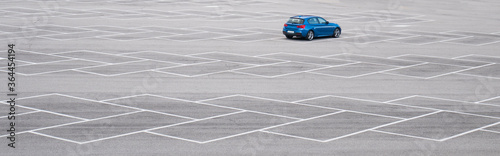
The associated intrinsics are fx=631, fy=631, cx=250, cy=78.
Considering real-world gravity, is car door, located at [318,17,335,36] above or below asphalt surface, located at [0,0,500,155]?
above

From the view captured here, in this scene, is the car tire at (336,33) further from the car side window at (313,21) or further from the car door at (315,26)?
the car side window at (313,21)

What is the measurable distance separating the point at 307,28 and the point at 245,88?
1179 cm

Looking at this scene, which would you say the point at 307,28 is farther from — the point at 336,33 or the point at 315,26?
the point at 336,33

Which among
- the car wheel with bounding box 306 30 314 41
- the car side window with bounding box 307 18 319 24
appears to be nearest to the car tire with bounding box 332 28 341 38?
the car side window with bounding box 307 18 319 24

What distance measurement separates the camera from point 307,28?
30.2 m

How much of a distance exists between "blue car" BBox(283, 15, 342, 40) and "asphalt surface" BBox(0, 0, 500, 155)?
54 cm

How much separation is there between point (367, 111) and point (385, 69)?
6802 mm

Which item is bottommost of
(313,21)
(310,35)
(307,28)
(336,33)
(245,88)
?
(245,88)

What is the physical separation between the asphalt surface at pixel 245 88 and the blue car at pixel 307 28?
1.78ft

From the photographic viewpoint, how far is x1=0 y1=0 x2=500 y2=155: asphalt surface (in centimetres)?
1348

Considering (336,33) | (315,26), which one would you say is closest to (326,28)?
(315,26)

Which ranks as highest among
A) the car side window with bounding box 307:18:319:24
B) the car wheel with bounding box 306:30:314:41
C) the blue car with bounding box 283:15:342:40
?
the car side window with bounding box 307:18:319:24

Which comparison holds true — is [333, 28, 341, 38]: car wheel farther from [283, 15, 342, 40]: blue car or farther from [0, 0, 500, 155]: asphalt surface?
[0, 0, 500, 155]: asphalt surface

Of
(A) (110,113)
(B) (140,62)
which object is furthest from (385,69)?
(A) (110,113)
